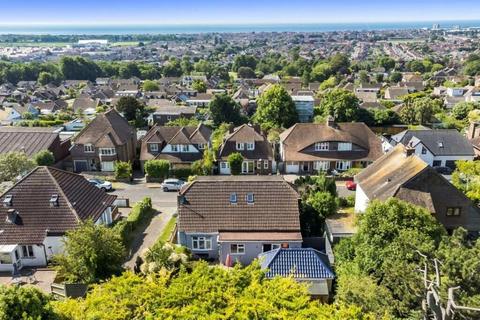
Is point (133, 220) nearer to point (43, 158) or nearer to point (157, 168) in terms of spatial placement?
point (157, 168)

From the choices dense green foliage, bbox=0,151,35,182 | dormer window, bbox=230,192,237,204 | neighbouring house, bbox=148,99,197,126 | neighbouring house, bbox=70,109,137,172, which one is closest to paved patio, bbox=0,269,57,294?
dormer window, bbox=230,192,237,204

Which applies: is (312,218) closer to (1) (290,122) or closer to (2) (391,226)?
(2) (391,226)

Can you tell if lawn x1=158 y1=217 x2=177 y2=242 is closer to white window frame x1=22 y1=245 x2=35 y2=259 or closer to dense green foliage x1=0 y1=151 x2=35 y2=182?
white window frame x1=22 y1=245 x2=35 y2=259

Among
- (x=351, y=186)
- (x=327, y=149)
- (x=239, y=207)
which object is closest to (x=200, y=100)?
(x=327, y=149)

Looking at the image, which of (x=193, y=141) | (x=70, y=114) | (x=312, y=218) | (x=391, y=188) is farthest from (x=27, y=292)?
(x=70, y=114)

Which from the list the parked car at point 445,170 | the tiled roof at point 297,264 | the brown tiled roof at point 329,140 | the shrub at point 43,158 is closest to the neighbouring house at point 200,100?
the brown tiled roof at point 329,140

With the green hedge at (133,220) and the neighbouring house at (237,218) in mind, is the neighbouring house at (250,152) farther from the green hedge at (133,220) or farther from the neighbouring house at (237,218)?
the neighbouring house at (237,218)
